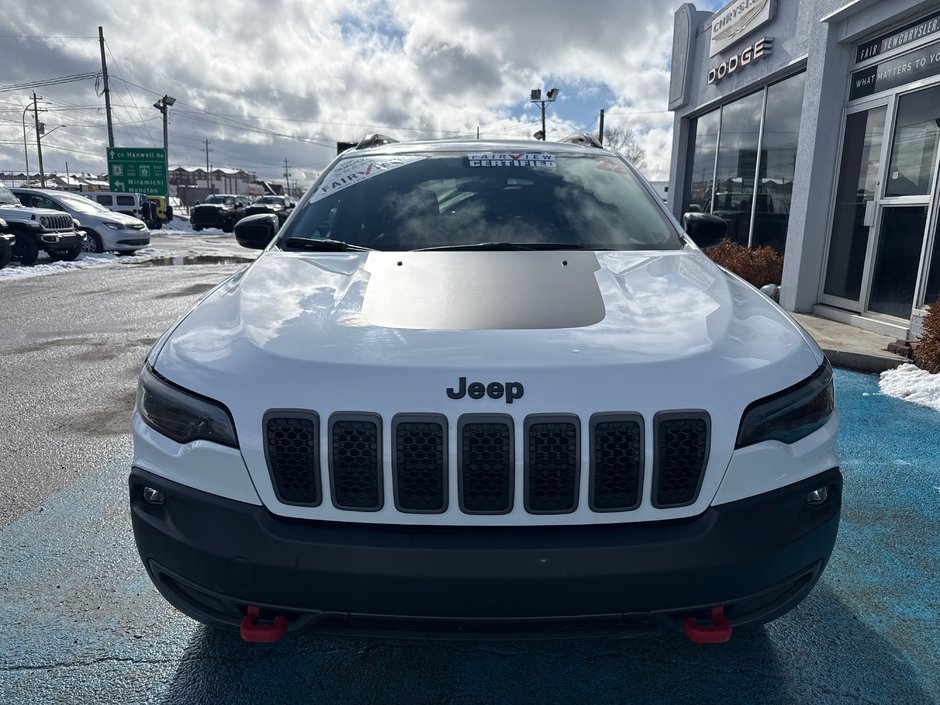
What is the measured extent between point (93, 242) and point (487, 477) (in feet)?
64.9

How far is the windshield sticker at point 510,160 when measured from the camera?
11.1 ft

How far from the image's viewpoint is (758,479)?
1.68m

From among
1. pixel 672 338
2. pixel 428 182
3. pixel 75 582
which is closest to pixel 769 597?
pixel 672 338

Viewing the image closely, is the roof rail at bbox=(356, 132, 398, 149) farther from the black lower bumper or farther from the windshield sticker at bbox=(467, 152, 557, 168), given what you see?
the black lower bumper

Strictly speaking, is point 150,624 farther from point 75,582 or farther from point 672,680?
point 672,680

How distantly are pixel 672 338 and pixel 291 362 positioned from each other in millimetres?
1033

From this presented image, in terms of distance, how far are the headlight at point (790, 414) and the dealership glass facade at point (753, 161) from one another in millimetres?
8511

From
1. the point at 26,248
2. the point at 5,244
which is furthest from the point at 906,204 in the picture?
the point at 26,248

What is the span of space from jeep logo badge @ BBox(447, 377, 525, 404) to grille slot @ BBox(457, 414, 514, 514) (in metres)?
0.05

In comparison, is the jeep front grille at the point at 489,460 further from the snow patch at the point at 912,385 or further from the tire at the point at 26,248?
the tire at the point at 26,248

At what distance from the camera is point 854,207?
7801mm

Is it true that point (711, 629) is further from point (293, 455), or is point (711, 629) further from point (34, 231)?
point (34, 231)

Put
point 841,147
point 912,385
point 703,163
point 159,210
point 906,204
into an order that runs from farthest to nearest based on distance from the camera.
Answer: point 159,210
point 703,163
point 841,147
point 906,204
point 912,385

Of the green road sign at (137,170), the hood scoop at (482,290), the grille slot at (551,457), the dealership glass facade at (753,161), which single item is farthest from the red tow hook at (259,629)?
the green road sign at (137,170)
